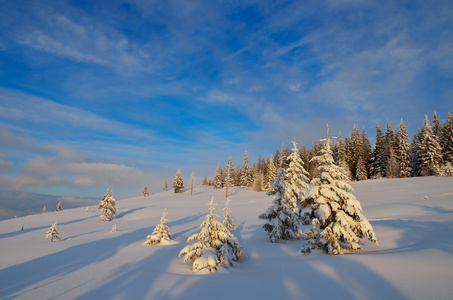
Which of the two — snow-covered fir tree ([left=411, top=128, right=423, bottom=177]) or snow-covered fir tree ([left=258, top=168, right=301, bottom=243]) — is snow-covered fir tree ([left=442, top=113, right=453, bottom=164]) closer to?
snow-covered fir tree ([left=411, top=128, right=423, bottom=177])

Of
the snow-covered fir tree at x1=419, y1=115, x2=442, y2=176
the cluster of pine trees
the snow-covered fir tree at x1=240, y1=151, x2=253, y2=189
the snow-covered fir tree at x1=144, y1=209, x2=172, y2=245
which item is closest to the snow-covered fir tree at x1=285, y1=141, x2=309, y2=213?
the snow-covered fir tree at x1=144, y1=209, x2=172, y2=245

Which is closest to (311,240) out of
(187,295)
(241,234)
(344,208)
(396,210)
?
(344,208)

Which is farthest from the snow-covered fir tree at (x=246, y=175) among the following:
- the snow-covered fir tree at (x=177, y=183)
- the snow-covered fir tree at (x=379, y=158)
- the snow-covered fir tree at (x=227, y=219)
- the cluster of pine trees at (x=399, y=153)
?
the snow-covered fir tree at (x=227, y=219)

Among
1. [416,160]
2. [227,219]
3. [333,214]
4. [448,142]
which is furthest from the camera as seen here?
[416,160]

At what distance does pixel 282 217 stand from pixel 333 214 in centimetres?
515

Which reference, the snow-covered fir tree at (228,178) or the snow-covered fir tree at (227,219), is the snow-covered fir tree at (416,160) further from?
the snow-covered fir tree at (227,219)

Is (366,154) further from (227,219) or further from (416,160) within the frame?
(227,219)

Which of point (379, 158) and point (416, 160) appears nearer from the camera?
point (416, 160)

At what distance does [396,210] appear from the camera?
22.0m

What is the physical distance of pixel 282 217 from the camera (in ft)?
58.0

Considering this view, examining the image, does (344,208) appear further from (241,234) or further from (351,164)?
(351,164)

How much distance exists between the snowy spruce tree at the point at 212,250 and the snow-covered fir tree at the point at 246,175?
7893 cm

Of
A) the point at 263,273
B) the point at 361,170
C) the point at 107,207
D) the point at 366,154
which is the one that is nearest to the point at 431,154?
the point at 361,170

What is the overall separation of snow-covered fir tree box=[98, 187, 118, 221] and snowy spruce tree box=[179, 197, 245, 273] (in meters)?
32.8
